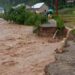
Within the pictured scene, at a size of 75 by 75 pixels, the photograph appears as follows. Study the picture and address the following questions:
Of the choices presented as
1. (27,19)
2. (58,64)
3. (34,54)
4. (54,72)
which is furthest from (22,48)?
(27,19)

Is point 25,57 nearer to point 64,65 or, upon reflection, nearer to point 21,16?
point 64,65

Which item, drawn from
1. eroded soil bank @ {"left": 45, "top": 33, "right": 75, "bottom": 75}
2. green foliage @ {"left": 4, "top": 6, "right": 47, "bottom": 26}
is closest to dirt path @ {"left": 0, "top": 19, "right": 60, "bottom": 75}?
eroded soil bank @ {"left": 45, "top": 33, "right": 75, "bottom": 75}

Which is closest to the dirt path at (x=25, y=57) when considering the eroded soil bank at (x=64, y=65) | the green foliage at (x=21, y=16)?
the eroded soil bank at (x=64, y=65)

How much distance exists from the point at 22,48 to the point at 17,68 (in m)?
4.90

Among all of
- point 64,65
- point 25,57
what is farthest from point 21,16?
point 64,65

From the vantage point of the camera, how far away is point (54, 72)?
932 centimetres

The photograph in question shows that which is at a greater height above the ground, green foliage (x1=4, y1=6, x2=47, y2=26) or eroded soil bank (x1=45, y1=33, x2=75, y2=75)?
eroded soil bank (x1=45, y1=33, x2=75, y2=75)

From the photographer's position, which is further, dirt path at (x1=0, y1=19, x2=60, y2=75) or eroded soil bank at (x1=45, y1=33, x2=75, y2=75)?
dirt path at (x1=0, y1=19, x2=60, y2=75)

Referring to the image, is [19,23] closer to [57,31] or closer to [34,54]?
[57,31]

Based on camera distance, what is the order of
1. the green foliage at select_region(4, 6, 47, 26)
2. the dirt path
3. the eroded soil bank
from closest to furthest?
1. the eroded soil bank
2. the dirt path
3. the green foliage at select_region(4, 6, 47, 26)

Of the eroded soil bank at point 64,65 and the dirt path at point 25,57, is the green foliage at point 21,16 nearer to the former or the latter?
the dirt path at point 25,57

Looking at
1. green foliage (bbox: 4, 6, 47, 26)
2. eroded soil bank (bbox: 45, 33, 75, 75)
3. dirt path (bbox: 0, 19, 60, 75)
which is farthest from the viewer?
green foliage (bbox: 4, 6, 47, 26)

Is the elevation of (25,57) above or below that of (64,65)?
below

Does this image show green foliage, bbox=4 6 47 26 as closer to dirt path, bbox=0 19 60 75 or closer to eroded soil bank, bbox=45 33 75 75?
dirt path, bbox=0 19 60 75
